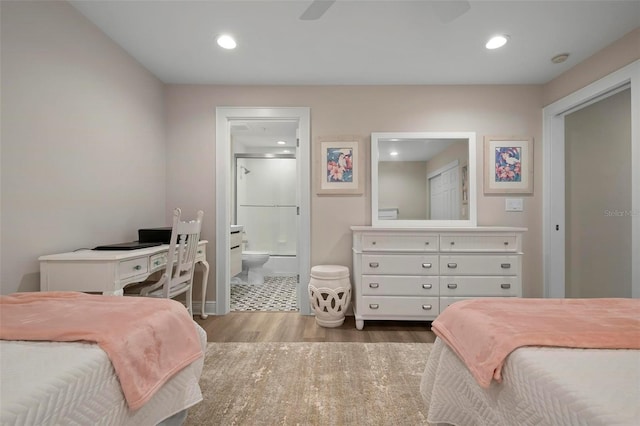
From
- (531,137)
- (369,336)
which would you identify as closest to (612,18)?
(531,137)

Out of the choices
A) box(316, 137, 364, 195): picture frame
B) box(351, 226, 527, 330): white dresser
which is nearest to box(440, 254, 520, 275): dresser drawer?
box(351, 226, 527, 330): white dresser

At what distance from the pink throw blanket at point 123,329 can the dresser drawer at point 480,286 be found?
2.14 meters

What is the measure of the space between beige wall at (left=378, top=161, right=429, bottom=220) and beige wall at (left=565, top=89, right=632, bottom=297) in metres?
1.46

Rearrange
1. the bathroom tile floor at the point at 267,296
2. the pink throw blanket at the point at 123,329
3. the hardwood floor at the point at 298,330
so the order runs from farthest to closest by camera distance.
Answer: the bathroom tile floor at the point at 267,296, the hardwood floor at the point at 298,330, the pink throw blanket at the point at 123,329

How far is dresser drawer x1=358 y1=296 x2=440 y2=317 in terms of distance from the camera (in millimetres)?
2555

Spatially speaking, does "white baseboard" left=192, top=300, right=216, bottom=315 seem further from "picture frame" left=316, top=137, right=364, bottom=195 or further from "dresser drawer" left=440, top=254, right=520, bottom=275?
"dresser drawer" left=440, top=254, right=520, bottom=275

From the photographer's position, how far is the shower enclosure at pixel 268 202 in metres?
5.29

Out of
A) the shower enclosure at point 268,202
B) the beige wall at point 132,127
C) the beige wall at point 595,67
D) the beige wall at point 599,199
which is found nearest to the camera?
the beige wall at point 132,127

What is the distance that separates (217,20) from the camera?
2.03m

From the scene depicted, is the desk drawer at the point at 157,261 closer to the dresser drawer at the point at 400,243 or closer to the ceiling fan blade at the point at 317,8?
the dresser drawer at the point at 400,243

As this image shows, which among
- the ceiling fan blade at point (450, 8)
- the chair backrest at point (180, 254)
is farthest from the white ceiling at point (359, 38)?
the chair backrest at point (180, 254)

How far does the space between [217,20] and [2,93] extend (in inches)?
51.1

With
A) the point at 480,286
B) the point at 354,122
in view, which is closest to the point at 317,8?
the point at 354,122

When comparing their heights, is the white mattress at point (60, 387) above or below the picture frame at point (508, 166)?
below
